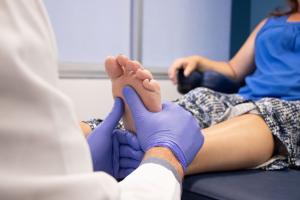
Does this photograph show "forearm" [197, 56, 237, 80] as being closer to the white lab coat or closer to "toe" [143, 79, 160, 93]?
Result: "toe" [143, 79, 160, 93]

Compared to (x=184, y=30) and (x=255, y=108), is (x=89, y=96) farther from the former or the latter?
(x=255, y=108)

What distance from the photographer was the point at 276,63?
1.43 meters

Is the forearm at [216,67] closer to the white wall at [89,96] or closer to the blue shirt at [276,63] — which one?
the blue shirt at [276,63]

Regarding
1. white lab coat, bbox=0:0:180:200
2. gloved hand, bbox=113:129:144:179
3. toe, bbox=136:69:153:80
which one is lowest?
gloved hand, bbox=113:129:144:179

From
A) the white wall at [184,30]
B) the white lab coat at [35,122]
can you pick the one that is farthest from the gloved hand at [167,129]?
the white wall at [184,30]

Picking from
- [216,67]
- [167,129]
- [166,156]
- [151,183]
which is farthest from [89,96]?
[151,183]

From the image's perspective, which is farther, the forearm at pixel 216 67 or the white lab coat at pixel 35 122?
the forearm at pixel 216 67

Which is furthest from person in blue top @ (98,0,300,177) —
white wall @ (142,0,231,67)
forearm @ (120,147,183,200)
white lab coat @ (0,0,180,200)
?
white wall @ (142,0,231,67)

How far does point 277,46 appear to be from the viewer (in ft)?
4.75

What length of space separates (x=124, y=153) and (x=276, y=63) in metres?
0.74

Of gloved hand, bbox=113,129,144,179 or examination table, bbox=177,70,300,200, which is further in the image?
gloved hand, bbox=113,129,144,179

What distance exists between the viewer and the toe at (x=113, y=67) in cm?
96

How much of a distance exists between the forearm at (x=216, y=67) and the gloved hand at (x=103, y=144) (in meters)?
0.59

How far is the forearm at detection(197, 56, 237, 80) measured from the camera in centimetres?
149
